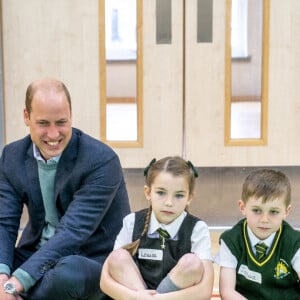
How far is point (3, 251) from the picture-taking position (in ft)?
6.47

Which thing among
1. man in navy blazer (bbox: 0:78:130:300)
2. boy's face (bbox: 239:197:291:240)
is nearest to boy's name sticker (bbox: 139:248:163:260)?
man in navy blazer (bbox: 0:78:130:300)

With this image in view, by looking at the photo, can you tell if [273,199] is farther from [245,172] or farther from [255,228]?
[245,172]

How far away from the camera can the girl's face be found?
186 cm

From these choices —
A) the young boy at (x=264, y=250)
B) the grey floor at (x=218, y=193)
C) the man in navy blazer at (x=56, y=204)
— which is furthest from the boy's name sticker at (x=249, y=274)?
the grey floor at (x=218, y=193)

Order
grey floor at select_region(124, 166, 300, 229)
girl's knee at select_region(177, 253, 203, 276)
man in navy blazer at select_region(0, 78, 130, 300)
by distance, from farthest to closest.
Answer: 1. grey floor at select_region(124, 166, 300, 229)
2. man in navy blazer at select_region(0, 78, 130, 300)
3. girl's knee at select_region(177, 253, 203, 276)

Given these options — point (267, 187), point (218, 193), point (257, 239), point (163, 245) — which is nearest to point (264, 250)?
point (257, 239)

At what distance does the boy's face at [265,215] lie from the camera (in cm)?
183

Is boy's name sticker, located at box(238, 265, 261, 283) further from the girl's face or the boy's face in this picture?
the girl's face

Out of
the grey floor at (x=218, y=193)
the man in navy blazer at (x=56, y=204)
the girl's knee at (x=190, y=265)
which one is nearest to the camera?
the girl's knee at (x=190, y=265)

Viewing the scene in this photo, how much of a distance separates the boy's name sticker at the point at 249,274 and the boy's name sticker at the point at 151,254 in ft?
0.72

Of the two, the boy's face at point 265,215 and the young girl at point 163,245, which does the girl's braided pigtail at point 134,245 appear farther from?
the boy's face at point 265,215

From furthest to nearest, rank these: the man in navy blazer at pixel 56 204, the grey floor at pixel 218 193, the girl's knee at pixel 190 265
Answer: the grey floor at pixel 218 193, the man in navy blazer at pixel 56 204, the girl's knee at pixel 190 265

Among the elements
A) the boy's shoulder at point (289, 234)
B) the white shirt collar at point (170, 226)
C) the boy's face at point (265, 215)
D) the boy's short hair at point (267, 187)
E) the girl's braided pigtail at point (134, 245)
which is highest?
the boy's short hair at point (267, 187)

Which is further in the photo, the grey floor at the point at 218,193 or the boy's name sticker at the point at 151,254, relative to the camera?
the grey floor at the point at 218,193
